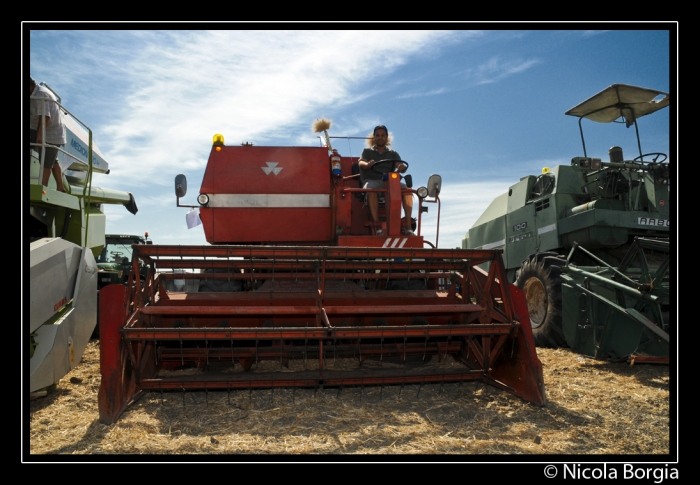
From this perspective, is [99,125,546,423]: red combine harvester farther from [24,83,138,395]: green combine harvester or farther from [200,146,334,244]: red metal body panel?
[24,83,138,395]: green combine harvester

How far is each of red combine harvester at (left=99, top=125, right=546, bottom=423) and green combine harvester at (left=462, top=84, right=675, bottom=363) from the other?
1.41 metres

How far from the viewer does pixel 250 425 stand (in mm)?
3502

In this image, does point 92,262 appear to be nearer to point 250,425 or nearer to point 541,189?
point 250,425

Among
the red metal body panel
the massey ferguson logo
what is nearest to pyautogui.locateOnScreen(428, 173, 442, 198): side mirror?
the red metal body panel

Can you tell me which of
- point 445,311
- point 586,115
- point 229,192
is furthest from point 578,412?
point 586,115

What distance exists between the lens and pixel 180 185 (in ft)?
18.9

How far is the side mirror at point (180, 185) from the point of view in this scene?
227 inches

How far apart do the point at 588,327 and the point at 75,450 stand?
4871 millimetres

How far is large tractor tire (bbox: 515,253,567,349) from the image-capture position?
20.1ft

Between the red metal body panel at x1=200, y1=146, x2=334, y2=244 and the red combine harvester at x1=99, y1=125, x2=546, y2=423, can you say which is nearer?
the red combine harvester at x1=99, y1=125, x2=546, y2=423

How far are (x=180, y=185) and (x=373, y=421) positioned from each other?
3.64 m

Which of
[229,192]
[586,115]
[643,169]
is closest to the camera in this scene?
[229,192]

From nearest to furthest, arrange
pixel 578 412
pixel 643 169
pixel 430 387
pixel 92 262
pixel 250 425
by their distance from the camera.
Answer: pixel 250 425 → pixel 578 412 → pixel 430 387 → pixel 92 262 → pixel 643 169

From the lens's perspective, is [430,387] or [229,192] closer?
[430,387]
